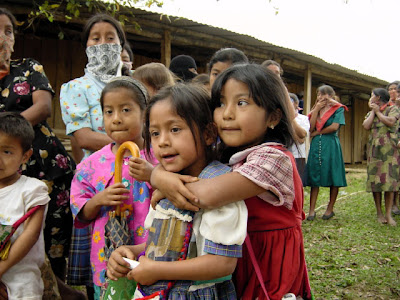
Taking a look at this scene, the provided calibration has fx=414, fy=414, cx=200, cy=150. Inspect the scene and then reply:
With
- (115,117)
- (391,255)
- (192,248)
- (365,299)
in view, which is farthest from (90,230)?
(391,255)

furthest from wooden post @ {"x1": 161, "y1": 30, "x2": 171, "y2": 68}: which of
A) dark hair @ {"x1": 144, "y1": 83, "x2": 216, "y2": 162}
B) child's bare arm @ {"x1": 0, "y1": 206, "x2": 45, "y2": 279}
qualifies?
dark hair @ {"x1": 144, "y1": 83, "x2": 216, "y2": 162}

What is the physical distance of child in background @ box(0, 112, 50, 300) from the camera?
7.22 feet

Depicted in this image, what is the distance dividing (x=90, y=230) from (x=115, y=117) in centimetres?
70

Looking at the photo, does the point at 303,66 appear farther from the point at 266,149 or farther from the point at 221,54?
the point at 266,149

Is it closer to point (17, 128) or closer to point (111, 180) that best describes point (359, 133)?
point (111, 180)

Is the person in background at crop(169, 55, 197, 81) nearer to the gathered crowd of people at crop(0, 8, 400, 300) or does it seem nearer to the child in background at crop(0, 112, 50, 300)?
the gathered crowd of people at crop(0, 8, 400, 300)

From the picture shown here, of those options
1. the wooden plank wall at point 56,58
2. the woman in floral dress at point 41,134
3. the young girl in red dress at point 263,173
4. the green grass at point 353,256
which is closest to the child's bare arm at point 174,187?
the young girl in red dress at point 263,173

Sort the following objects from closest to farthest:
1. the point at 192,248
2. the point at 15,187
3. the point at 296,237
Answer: the point at 192,248, the point at 296,237, the point at 15,187

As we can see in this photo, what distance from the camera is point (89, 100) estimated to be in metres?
2.67

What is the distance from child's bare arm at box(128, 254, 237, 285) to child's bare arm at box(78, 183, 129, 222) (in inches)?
18.6

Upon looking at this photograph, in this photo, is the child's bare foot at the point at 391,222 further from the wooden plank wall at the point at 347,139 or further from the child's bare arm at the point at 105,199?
the wooden plank wall at the point at 347,139

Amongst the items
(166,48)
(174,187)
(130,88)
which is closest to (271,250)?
(174,187)

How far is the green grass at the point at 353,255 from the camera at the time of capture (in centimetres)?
367

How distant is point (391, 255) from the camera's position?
468 cm
